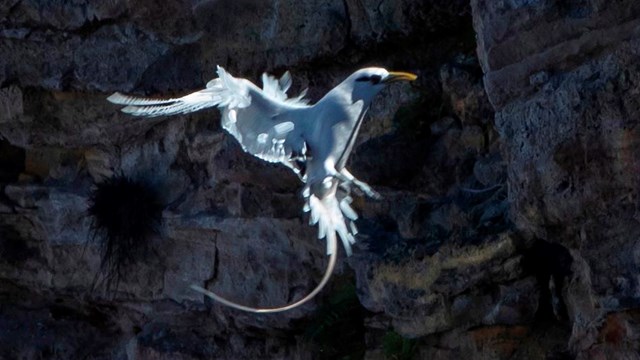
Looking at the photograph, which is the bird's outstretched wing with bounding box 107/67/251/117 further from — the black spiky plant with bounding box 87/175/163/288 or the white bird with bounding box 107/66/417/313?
the black spiky plant with bounding box 87/175/163/288

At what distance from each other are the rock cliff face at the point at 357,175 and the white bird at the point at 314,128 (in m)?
0.48

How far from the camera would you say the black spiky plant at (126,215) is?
6.16 metres

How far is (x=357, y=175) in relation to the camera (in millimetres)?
5309

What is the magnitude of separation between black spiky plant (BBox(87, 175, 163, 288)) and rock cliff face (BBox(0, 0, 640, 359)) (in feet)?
0.19

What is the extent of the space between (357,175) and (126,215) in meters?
1.36

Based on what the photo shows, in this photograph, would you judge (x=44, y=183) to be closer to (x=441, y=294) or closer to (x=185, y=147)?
(x=185, y=147)

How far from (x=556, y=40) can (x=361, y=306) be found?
5.58 feet

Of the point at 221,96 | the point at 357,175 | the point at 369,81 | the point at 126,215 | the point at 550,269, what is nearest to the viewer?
the point at 369,81

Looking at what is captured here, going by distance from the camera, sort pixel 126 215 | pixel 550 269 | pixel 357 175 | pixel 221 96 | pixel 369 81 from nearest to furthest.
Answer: pixel 369 81
pixel 221 96
pixel 550 269
pixel 357 175
pixel 126 215

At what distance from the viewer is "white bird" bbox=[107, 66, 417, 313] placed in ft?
13.1

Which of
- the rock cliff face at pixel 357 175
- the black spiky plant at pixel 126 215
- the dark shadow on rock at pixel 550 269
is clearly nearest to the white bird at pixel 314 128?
the rock cliff face at pixel 357 175

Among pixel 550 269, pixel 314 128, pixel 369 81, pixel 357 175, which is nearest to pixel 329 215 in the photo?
pixel 314 128

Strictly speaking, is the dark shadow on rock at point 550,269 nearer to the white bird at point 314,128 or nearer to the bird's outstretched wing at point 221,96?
the white bird at point 314,128

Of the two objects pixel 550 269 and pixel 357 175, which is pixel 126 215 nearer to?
pixel 357 175
